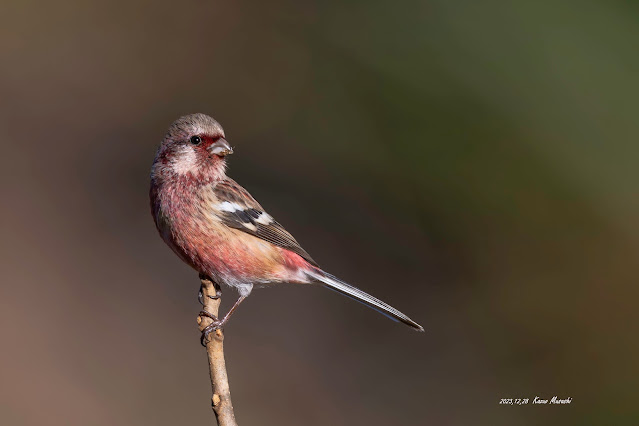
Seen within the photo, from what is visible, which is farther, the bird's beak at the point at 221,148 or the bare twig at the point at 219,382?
the bird's beak at the point at 221,148

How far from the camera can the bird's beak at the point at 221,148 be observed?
4594mm

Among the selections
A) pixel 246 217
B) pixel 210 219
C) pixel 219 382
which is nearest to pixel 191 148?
pixel 210 219

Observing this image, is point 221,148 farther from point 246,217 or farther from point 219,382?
point 219,382

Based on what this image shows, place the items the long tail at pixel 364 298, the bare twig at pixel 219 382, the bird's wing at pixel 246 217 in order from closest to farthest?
the bare twig at pixel 219 382
the long tail at pixel 364 298
the bird's wing at pixel 246 217

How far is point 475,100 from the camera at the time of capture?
23.8 ft

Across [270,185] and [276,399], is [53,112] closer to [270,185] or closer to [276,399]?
[270,185]

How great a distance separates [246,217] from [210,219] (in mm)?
316

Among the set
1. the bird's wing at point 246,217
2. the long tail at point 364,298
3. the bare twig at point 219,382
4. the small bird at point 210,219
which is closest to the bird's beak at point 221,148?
the small bird at point 210,219

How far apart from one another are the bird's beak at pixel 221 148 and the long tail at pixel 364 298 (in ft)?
3.64

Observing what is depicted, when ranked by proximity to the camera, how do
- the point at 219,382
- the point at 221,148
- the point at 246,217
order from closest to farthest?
the point at 219,382, the point at 221,148, the point at 246,217

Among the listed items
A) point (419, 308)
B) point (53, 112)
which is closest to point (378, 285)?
point (419, 308)

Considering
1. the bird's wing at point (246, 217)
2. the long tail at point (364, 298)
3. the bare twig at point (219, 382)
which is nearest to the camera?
the bare twig at point (219, 382)

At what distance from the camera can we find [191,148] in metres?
4.65

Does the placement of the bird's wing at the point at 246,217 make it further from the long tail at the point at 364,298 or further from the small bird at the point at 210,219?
the long tail at the point at 364,298
